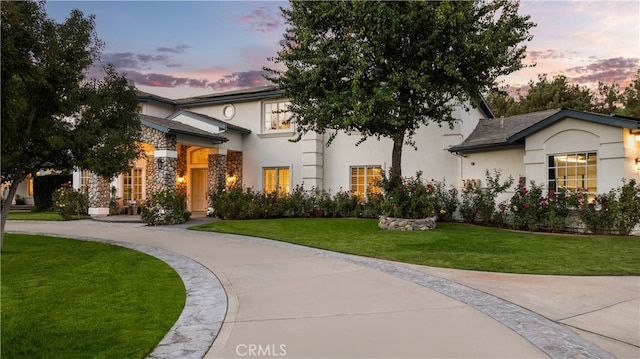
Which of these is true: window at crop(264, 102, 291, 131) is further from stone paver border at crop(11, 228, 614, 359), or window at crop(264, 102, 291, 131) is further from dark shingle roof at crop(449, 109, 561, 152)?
stone paver border at crop(11, 228, 614, 359)

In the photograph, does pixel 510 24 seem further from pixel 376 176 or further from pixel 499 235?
pixel 376 176

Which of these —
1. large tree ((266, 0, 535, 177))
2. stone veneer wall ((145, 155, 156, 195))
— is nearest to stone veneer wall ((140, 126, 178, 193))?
Result: stone veneer wall ((145, 155, 156, 195))

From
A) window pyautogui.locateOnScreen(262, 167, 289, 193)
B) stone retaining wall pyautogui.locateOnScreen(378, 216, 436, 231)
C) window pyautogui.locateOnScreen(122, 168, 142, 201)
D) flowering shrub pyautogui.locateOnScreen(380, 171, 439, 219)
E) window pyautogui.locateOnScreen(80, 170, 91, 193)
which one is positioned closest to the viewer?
stone retaining wall pyautogui.locateOnScreen(378, 216, 436, 231)

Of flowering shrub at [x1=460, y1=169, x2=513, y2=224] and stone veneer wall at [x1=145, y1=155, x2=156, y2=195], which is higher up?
stone veneer wall at [x1=145, y1=155, x2=156, y2=195]

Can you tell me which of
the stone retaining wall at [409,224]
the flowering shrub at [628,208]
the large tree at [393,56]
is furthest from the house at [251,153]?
the flowering shrub at [628,208]

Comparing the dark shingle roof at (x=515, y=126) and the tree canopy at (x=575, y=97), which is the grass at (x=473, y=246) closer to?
the dark shingle roof at (x=515, y=126)

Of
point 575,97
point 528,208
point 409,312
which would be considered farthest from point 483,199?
point 575,97

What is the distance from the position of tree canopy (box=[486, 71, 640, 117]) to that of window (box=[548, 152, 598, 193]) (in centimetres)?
2287

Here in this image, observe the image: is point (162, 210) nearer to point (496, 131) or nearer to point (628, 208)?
point (496, 131)

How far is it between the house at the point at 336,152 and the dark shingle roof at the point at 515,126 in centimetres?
3

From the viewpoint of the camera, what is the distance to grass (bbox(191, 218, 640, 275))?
7.72 m

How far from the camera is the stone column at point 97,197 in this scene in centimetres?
1873

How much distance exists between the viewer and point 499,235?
11727 millimetres

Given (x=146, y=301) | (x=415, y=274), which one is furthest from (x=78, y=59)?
(x=415, y=274)
